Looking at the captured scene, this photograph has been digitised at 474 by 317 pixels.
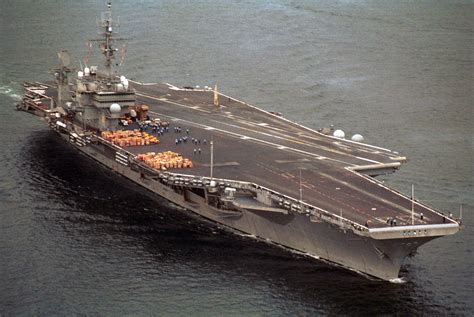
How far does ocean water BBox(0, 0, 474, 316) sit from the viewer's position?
47000mm

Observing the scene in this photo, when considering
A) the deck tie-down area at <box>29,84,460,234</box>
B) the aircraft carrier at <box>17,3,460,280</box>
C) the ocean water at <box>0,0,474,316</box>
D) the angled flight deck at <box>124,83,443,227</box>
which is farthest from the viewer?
the angled flight deck at <box>124,83,443,227</box>

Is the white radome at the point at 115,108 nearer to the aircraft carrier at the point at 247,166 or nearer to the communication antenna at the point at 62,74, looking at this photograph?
the aircraft carrier at the point at 247,166

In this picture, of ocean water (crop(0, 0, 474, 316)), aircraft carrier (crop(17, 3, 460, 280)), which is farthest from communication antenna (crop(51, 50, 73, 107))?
ocean water (crop(0, 0, 474, 316))

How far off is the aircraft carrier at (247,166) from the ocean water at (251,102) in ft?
4.21

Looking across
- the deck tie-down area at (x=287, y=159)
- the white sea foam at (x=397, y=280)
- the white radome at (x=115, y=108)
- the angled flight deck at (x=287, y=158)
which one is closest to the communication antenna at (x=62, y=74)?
the deck tie-down area at (x=287, y=159)

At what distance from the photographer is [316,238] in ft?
166

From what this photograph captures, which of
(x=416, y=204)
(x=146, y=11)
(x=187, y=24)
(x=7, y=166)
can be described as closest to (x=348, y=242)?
(x=416, y=204)

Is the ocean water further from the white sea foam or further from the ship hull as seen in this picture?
the ship hull

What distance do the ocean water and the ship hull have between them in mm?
724

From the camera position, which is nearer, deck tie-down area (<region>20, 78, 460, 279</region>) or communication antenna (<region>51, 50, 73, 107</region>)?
deck tie-down area (<region>20, 78, 460, 279</region>)

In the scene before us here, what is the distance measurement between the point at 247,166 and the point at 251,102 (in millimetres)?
26297

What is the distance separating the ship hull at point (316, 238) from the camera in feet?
157

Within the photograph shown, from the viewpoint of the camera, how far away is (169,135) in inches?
2613

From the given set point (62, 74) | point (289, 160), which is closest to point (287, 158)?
point (289, 160)
